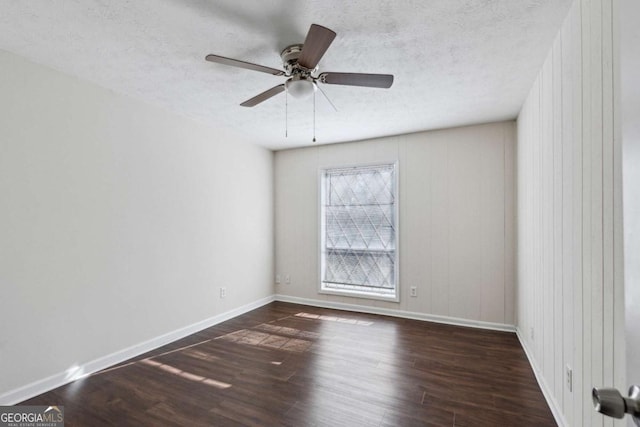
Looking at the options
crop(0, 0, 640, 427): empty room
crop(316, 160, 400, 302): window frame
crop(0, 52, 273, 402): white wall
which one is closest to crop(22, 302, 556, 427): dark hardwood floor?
crop(0, 0, 640, 427): empty room

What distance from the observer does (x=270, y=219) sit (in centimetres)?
491

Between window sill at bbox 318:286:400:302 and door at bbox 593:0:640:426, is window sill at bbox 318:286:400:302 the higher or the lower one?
the lower one

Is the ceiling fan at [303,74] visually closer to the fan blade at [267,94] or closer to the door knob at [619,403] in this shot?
the fan blade at [267,94]

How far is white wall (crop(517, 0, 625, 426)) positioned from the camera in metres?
1.21

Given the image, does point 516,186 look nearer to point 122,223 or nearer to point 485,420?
point 485,420

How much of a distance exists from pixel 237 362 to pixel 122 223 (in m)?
1.64

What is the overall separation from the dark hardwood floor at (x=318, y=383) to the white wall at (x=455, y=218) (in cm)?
49

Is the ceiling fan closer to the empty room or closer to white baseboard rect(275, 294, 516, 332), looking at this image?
the empty room

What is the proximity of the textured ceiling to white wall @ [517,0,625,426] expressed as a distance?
313 mm

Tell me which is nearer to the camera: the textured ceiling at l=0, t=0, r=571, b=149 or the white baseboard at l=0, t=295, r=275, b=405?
the textured ceiling at l=0, t=0, r=571, b=149

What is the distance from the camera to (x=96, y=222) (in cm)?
260

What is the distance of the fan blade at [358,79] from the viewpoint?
197cm

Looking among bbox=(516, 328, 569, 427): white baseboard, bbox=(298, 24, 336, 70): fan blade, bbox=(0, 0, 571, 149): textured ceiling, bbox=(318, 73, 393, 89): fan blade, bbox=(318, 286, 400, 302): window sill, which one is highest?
bbox=(0, 0, 571, 149): textured ceiling

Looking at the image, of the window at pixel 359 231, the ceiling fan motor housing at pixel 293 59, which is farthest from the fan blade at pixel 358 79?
the window at pixel 359 231
